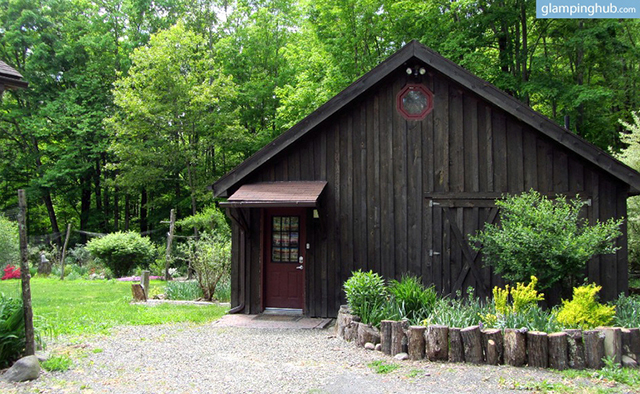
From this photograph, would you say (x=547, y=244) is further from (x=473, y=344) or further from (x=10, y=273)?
(x=10, y=273)

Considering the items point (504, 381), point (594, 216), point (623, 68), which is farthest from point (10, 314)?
point (623, 68)

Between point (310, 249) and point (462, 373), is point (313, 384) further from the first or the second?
point (310, 249)

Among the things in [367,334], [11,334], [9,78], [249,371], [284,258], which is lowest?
[249,371]

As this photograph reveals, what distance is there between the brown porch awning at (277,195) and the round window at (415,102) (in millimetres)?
2292

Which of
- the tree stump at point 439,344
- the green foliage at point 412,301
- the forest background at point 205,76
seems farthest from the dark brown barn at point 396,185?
the forest background at point 205,76

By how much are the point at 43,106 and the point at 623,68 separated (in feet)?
99.7

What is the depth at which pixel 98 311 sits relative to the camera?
36.2 ft

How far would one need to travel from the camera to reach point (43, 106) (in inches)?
1177

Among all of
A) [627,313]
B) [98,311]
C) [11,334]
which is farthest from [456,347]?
[98,311]

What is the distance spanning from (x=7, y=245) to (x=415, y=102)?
59.4 feet

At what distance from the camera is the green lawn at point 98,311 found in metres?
9.32

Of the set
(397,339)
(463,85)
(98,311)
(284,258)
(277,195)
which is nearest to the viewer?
(397,339)

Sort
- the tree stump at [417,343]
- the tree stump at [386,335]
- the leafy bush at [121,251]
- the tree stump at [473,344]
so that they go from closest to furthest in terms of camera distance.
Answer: the tree stump at [473,344], the tree stump at [417,343], the tree stump at [386,335], the leafy bush at [121,251]

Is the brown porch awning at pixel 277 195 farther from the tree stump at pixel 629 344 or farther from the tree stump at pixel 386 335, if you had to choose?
the tree stump at pixel 629 344
